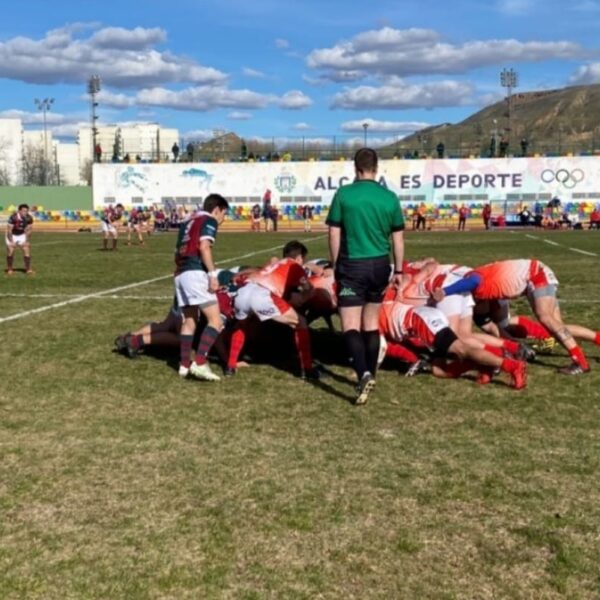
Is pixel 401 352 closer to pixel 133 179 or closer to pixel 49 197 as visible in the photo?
pixel 133 179

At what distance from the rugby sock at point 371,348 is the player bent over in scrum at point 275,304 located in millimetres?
753

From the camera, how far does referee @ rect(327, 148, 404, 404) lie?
5969 millimetres

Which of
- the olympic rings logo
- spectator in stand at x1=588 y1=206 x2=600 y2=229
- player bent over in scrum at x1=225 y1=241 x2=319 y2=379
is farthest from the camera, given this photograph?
the olympic rings logo

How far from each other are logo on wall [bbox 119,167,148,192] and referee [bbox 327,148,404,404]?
5355 cm

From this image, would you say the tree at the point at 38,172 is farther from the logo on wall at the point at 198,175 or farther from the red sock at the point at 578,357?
the red sock at the point at 578,357

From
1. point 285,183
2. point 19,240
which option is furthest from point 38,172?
point 19,240

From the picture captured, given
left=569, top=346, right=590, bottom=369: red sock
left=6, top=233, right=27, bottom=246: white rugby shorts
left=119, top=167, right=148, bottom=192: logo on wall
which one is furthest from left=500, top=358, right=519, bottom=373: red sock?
left=119, top=167, right=148, bottom=192: logo on wall

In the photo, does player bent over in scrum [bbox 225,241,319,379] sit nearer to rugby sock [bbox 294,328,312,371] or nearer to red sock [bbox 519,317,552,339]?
rugby sock [bbox 294,328,312,371]

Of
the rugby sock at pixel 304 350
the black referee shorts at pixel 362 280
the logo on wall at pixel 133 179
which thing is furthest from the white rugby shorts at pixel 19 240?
the logo on wall at pixel 133 179

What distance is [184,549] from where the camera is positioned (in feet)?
11.2

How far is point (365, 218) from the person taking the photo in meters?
5.95

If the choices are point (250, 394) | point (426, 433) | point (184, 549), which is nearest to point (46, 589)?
point (184, 549)

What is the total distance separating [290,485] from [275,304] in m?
2.76

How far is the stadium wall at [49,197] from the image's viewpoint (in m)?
60.2
